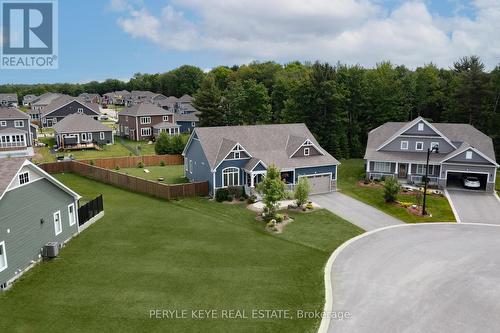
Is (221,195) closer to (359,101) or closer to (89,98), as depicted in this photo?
(359,101)

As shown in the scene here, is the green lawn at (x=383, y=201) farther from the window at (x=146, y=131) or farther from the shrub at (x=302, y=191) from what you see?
the window at (x=146, y=131)

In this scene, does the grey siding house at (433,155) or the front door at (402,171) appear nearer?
the grey siding house at (433,155)

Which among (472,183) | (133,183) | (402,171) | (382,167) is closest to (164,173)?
(133,183)

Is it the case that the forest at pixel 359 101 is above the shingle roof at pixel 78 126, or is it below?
above

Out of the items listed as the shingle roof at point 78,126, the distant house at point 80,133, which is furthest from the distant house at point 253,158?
the shingle roof at point 78,126

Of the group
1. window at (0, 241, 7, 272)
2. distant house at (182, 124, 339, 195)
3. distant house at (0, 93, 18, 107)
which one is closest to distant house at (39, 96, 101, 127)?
distant house at (182, 124, 339, 195)

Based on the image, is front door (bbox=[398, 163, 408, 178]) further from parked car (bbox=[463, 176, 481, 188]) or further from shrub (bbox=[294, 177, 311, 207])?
shrub (bbox=[294, 177, 311, 207])

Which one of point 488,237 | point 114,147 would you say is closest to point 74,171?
point 114,147
